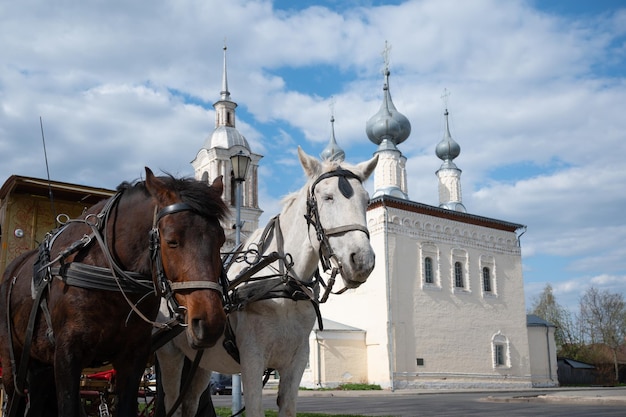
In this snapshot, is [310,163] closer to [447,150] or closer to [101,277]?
[101,277]

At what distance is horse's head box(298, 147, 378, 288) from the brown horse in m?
0.87

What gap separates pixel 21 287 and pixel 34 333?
21.9 inches

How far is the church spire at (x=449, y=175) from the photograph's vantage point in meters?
44.3

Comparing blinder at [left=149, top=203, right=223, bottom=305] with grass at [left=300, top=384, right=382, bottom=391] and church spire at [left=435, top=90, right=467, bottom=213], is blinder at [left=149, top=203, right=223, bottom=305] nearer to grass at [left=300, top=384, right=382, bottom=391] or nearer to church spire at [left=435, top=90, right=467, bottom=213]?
grass at [left=300, top=384, right=382, bottom=391]

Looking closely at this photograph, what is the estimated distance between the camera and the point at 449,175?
44.7 meters

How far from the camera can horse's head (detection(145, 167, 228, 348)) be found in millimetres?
3268

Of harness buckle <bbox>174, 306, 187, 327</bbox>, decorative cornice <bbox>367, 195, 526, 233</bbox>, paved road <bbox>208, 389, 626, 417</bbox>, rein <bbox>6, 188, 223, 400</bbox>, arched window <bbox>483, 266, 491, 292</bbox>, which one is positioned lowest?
paved road <bbox>208, 389, 626, 417</bbox>

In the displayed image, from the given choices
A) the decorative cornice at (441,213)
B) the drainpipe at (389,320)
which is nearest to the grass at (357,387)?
the drainpipe at (389,320)

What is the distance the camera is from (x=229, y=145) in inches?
1576

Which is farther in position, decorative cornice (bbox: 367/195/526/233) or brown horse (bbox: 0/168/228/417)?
decorative cornice (bbox: 367/195/526/233)

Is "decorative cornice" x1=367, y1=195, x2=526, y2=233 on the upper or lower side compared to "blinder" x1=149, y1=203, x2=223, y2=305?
upper

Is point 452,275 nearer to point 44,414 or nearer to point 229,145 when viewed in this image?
point 229,145

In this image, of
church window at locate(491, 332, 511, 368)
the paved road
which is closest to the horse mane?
the paved road

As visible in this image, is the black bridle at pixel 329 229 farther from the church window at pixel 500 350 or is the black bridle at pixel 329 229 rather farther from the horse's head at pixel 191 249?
the church window at pixel 500 350
